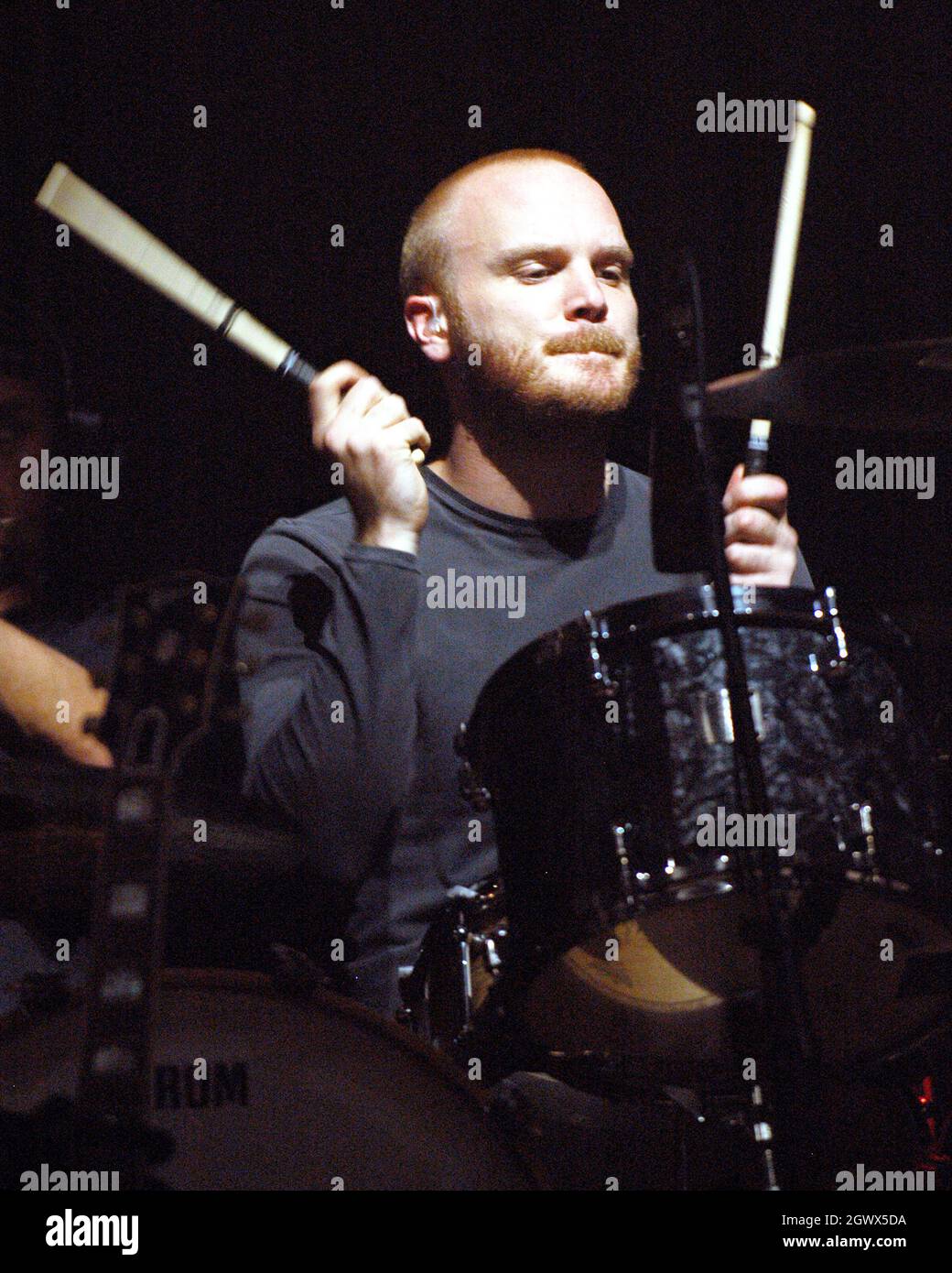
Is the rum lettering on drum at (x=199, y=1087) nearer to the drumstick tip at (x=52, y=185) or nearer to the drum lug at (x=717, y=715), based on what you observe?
the drum lug at (x=717, y=715)

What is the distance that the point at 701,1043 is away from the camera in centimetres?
167

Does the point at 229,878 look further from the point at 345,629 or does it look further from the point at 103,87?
the point at 103,87

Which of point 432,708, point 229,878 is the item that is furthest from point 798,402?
point 229,878

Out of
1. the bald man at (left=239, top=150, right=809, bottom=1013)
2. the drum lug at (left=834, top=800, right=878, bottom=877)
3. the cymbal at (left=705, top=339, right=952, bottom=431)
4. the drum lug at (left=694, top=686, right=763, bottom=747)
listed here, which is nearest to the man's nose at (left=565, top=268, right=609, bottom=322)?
the bald man at (left=239, top=150, right=809, bottom=1013)

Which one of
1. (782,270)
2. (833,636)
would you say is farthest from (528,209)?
(833,636)

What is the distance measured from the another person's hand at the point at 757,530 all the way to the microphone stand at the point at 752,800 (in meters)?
0.28

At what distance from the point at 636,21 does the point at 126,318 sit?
94 centimetres

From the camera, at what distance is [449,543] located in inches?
79.2

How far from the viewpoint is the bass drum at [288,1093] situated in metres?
1.46

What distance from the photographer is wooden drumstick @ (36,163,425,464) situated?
1894mm

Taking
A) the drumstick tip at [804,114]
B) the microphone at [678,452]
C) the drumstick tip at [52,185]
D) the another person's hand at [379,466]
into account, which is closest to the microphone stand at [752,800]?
the microphone at [678,452]

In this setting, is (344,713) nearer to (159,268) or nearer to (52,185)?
(159,268)

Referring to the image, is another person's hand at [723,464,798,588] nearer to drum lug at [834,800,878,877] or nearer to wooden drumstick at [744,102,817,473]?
wooden drumstick at [744,102,817,473]

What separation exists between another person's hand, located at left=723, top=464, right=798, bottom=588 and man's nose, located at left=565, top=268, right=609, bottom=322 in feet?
1.20
